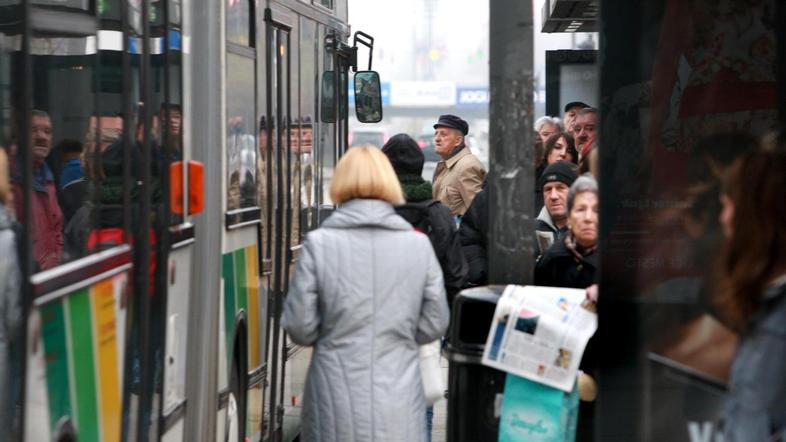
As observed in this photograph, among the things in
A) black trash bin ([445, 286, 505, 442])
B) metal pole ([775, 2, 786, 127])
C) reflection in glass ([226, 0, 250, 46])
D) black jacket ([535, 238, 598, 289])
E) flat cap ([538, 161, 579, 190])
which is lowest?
black trash bin ([445, 286, 505, 442])

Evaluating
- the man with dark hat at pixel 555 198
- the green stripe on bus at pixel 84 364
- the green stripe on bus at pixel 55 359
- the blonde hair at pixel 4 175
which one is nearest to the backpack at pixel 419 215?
the man with dark hat at pixel 555 198

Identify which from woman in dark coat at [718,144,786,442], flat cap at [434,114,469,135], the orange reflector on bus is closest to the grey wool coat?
the orange reflector on bus

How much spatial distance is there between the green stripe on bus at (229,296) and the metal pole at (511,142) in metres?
1.03

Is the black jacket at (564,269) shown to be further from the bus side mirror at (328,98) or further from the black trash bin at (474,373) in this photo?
the bus side mirror at (328,98)

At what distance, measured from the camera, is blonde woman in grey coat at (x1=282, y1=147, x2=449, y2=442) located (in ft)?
17.9

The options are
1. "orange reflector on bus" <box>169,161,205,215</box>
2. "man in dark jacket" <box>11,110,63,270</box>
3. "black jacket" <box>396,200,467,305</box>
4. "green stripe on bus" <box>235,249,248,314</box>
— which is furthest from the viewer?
"black jacket" <box>396,200,467,305</box>

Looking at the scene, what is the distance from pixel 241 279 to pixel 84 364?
7.36ft

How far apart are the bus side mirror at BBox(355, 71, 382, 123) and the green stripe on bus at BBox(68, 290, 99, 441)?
6164mm

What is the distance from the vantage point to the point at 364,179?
5.57 m

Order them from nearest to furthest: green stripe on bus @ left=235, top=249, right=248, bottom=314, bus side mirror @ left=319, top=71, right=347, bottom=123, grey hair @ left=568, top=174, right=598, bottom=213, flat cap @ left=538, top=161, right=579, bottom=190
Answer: grey hair @ left=568, top=174, right=598, bottom=213 → green stripe on bus @ left=235, top=249, right=248, bottom=314 → flat cap @ left=538, top=161, right=579, bottom=190 → bus side mirror @ left=319, top=71, right=347, bottom=123

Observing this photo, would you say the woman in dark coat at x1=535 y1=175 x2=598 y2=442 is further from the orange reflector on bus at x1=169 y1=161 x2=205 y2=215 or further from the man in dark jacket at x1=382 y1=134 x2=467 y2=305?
the orange reflector on bus at x1=169 y1=161 x2=205 y2=215

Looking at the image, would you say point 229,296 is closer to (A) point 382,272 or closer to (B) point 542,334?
(A) point 382,272

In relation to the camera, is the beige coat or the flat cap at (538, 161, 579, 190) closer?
the flat cap at (538, 161, 579, 190)

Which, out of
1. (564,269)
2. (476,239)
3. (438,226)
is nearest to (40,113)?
(564,269)
